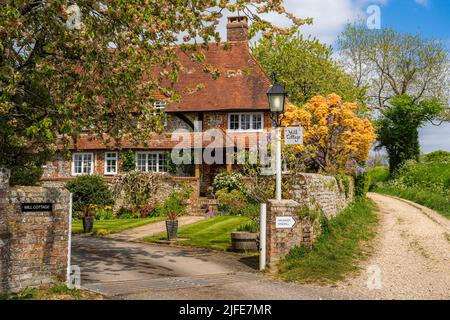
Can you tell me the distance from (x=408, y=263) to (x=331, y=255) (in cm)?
206

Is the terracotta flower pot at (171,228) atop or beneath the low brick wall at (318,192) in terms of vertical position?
beneath

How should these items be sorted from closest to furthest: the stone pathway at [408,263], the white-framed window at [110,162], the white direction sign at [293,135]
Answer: the stone pathway at [408,263]
the white direction sign at [293,135]
the white-framed window at [110,162]

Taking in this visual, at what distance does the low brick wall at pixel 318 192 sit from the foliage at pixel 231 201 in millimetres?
5021

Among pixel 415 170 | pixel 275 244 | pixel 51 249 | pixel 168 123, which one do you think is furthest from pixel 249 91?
pixel 51 249

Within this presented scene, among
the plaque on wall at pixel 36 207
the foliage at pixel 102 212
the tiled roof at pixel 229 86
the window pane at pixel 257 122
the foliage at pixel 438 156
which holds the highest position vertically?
the tiled roof at pixel 229 86

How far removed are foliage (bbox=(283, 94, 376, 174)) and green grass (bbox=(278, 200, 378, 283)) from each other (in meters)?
7.05

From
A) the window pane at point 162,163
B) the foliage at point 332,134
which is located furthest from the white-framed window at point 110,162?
the foliage at point 332,134

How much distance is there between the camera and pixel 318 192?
53.2ft

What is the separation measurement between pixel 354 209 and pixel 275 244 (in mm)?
11677

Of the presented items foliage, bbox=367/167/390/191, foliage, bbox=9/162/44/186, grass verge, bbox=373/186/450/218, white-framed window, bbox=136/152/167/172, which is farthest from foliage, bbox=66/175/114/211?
foliage, bbox=367/167/390/191

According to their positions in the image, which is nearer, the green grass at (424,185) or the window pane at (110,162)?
the green grass at (424,185)

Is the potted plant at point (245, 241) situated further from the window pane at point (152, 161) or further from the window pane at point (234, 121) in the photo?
the window pane at point (152, 161)

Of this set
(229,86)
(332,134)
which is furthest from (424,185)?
(229,86)

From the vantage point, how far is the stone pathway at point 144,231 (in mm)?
20375
